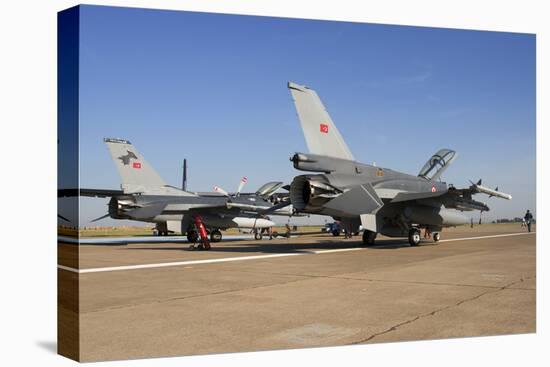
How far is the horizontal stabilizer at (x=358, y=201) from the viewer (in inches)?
670

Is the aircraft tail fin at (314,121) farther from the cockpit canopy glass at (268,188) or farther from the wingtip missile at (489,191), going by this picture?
the cockpit canopy glass at (268,188)

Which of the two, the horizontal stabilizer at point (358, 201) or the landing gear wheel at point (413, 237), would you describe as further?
the landing gear wheel at point (413, 237)

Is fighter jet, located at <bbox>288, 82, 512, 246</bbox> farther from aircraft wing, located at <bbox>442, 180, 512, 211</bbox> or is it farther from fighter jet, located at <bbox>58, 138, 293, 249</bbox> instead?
fighter jet, located at <bbox>58, 138, 293, 249</bbox>

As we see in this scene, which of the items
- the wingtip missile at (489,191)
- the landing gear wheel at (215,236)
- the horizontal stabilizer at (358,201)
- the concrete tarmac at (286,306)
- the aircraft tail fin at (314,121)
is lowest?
the landing gear wheel at (215,236)

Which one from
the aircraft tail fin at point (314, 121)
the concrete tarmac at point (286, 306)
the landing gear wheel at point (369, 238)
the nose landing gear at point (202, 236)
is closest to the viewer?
the concrete tarmac at point (286, 306)

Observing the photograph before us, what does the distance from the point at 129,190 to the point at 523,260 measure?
15.9 meters

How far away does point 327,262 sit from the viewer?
14070 mm

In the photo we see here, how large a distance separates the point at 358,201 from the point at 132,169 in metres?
10.8

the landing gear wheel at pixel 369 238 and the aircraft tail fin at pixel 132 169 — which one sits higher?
the aircraft tail fin at pixel 132 169

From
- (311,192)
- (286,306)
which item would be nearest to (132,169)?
(311,192)

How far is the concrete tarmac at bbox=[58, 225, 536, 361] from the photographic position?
6.07 m

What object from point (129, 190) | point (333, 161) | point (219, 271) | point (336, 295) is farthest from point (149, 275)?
point (129, 190)

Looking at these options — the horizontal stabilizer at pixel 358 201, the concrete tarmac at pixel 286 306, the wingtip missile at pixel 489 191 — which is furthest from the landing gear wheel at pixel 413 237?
the concrete tarmac at pixel 286 306

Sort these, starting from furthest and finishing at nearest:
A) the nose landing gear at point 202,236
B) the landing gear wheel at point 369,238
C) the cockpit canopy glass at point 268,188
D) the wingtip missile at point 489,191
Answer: the cockpit canopy glass at point 268,188
the landing gear wheel at point 369,238
the nose landing gear at point 202,236
the wingtip missile at point 489,191
